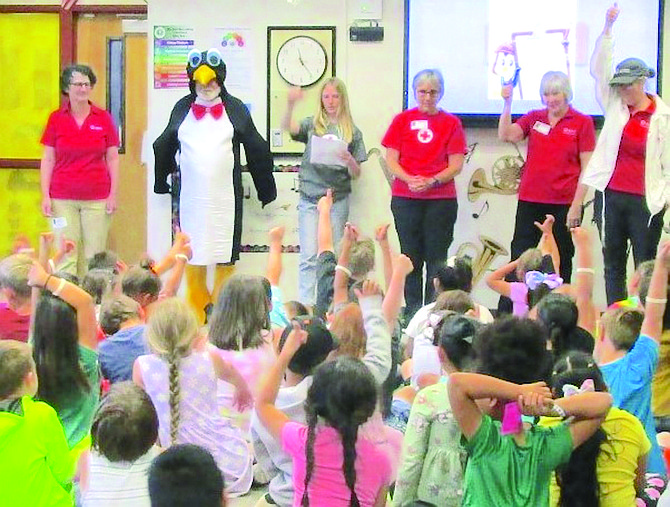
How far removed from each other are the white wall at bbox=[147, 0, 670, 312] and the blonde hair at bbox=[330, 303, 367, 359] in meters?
3.71

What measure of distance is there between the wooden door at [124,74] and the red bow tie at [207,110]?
124 centimetres

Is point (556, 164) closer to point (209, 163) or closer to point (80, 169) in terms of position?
point (209, 163)

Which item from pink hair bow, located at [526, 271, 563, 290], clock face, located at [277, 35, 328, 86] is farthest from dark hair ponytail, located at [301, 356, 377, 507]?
clock face, located at [277, 35, 328, 86]

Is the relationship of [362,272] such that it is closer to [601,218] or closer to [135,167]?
[601,218]

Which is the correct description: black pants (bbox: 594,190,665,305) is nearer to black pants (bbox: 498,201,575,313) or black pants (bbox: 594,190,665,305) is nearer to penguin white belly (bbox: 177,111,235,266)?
black pants (bbox: 498,201,575,313)

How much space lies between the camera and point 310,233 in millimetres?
6816

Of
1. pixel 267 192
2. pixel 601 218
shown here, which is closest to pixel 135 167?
pixel 267 192

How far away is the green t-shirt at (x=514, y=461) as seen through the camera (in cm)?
243

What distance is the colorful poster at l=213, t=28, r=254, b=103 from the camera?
23.2ft

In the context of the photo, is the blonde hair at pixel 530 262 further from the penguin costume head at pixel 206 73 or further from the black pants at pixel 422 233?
the penguin costume head at pixel 206 73

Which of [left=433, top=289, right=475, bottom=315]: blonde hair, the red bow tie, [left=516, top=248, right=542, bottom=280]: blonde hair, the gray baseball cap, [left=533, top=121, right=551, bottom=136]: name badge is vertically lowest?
[left=433, top=289, right=475, bottom=315]: blonde hair

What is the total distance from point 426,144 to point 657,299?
3.22m

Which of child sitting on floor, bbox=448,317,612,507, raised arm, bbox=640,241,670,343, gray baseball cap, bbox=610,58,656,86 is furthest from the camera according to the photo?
gray baseball cap, bbox=610,58,656,86

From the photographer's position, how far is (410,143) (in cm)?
639
